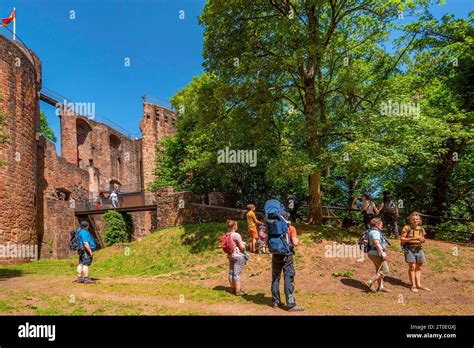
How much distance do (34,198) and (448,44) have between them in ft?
73.2

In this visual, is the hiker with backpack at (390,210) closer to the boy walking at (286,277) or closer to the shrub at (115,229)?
the boy walking at (286,277)

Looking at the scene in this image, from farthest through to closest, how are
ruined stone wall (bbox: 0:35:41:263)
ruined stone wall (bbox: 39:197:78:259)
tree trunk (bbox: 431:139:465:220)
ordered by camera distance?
ruined stone wall (bbox: 39:197:78:259) → ruined stone wall (bbox: 0:35:41:263) → tree trunk (bbox: 431:139:465:220)

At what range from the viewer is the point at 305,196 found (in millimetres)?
22906

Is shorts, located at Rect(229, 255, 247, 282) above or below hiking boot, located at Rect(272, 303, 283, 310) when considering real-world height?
above

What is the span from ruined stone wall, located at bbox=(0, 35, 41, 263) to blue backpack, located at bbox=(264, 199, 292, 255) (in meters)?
15.7

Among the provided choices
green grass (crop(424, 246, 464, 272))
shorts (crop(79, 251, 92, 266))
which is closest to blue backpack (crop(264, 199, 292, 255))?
shorts (crop(79, 251, 92, 266))

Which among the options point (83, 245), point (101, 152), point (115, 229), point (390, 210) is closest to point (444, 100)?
point (390, 210)

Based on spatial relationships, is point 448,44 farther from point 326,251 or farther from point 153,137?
point 153,137

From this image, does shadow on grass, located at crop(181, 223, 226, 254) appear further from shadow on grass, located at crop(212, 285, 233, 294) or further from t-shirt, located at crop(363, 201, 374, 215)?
t-shirt, located at crop(363, 201, 374, 215)

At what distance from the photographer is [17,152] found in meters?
18.2

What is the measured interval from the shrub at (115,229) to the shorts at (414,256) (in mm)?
20076

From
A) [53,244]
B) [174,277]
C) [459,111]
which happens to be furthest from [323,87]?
[53,244]

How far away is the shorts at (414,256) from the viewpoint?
8.05 meters

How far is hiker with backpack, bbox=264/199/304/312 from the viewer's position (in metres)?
6.36
